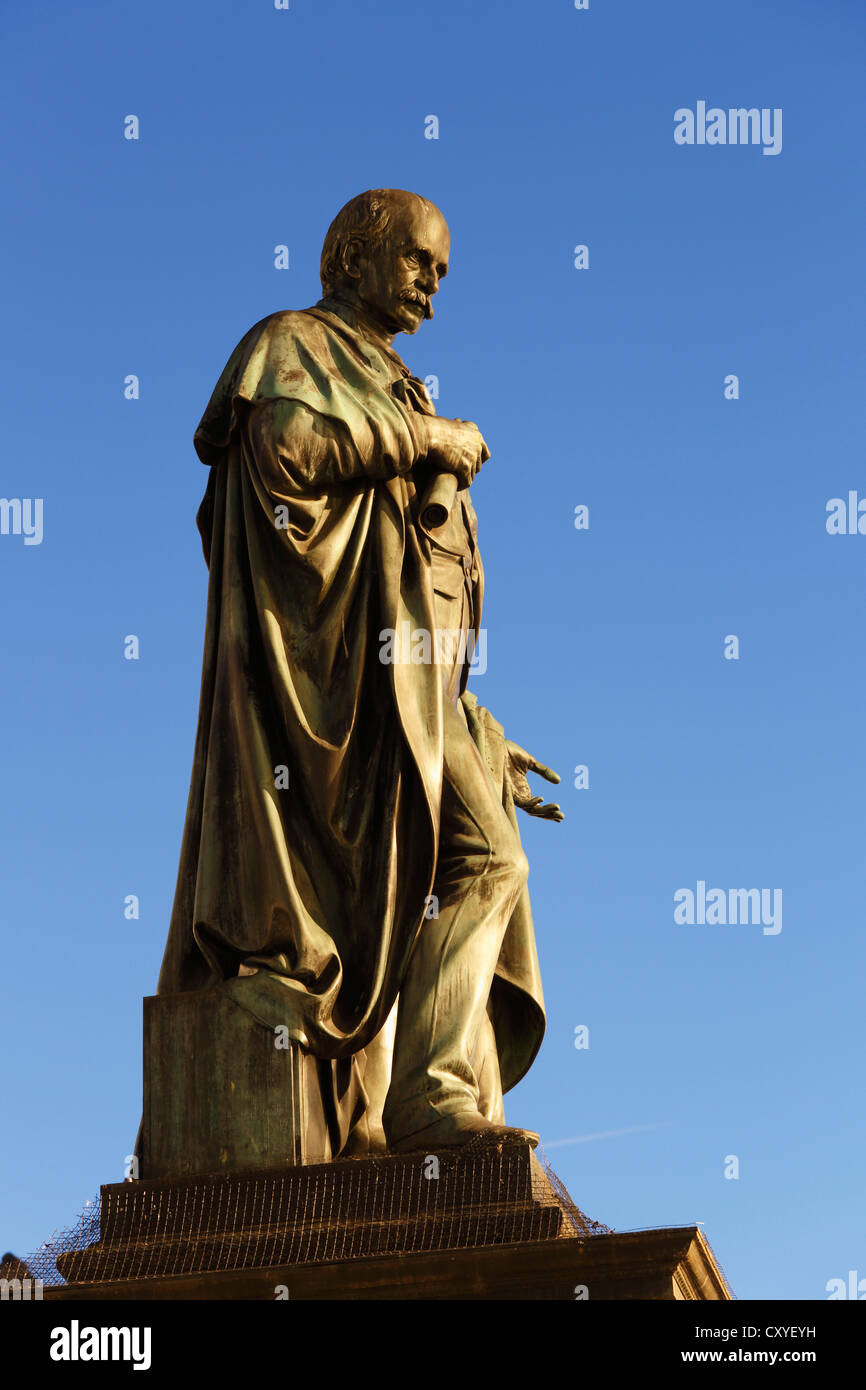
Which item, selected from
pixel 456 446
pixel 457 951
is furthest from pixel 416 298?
pixel 457 951

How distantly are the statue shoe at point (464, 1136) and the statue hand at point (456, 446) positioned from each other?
373cm

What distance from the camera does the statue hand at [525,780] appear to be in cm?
1466

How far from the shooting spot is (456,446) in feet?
44.5

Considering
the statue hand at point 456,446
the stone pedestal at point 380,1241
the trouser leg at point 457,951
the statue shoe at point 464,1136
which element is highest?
the statue hand at point 456,446

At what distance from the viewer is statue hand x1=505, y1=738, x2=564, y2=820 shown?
14664mm

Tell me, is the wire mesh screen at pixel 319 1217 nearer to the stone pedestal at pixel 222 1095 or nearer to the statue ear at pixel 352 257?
the stone pedestal at pixel 222 1095

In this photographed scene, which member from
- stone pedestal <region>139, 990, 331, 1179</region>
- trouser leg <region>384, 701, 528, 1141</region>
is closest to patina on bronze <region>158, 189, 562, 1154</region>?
trouser leg <region>384, 701, 528, 1141</region>

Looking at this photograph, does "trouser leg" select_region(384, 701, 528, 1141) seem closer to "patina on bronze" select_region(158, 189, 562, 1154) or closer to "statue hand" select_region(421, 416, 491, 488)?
"patina on bronze" select_region(158, 189, 562, 1154)

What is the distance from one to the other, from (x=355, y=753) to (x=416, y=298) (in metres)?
2.82

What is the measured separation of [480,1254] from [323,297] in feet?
19.7

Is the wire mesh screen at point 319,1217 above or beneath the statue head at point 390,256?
beneath

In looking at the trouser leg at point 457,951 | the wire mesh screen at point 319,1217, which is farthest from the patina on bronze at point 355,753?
the wire mesh screen at point 319,1217
